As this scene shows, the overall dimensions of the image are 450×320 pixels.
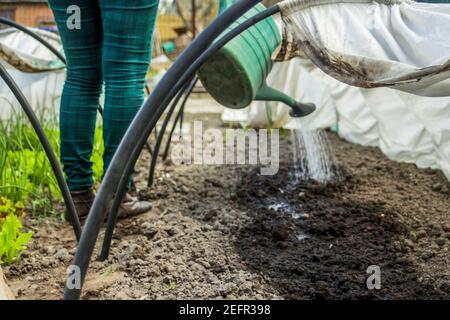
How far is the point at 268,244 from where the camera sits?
1607 mm

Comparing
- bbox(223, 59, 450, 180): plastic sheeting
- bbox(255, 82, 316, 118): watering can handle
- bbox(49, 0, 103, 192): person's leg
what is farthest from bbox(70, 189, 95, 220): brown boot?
bbox(223, 59, 450, 180): plastic sheeting

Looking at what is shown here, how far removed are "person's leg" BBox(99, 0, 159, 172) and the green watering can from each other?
226 mm

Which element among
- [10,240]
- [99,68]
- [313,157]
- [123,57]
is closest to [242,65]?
[123,57]

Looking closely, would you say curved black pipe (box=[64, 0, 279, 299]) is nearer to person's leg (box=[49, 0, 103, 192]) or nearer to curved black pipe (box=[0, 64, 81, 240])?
curved black pipe (box=[0, 64, 81, 240])

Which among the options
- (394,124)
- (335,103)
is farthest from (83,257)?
(335,103)

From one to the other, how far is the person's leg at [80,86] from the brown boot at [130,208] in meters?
0.16

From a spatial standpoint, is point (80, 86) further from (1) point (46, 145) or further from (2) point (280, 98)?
(2) point (280, 98)

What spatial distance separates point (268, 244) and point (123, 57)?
2.42 feet

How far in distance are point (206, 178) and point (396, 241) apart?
1.09m

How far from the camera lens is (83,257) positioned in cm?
91

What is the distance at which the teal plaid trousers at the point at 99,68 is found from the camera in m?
1.45

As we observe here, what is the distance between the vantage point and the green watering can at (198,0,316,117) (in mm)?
1561

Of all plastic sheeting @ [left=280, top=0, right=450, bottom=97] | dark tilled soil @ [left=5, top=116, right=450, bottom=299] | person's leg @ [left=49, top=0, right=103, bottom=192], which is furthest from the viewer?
person's leg @ [left=49, top=0, right=103, bottom=192]

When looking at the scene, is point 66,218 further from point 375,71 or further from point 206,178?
point 375,71
